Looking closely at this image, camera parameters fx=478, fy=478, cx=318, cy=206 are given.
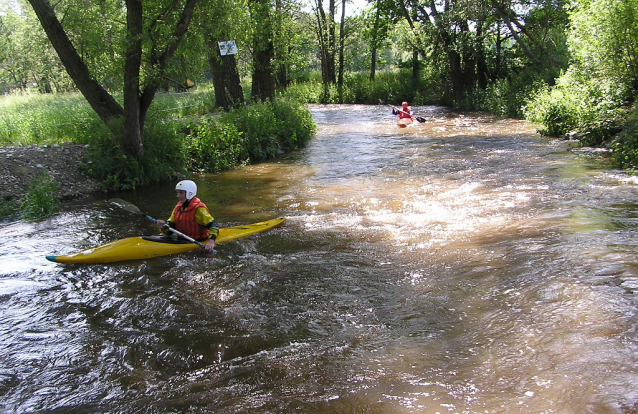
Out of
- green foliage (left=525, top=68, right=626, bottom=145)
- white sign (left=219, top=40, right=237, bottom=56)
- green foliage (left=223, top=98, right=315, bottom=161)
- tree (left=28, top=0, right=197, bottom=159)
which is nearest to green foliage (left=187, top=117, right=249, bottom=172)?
green foliage (left=223, top=98, right=315, bottom=161)

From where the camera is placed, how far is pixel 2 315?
451 cm

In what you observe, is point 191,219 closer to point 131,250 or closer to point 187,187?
point 187,187

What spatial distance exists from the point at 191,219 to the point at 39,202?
130 inches

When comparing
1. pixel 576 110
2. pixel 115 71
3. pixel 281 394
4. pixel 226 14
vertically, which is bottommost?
pixel 281 394

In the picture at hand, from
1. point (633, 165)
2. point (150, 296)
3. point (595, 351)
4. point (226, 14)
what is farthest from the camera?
point (226, 14)

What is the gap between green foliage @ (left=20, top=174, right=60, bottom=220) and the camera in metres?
7.55

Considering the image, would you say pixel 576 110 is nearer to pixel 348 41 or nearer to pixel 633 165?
pixel 633 165

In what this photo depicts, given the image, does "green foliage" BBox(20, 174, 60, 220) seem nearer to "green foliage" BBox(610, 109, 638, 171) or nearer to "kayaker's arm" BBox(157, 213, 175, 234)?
"kayaker's arm" BBox(157, 213, 175, 234)

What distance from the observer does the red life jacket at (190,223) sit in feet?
19.9

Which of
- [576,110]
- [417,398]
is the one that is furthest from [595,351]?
[576,110]

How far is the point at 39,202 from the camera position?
767cm

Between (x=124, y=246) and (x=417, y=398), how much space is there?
13.4 feet

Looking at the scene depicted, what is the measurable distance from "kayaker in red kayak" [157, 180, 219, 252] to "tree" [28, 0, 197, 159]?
3.40 meters

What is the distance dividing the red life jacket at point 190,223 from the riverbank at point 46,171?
347 cm
